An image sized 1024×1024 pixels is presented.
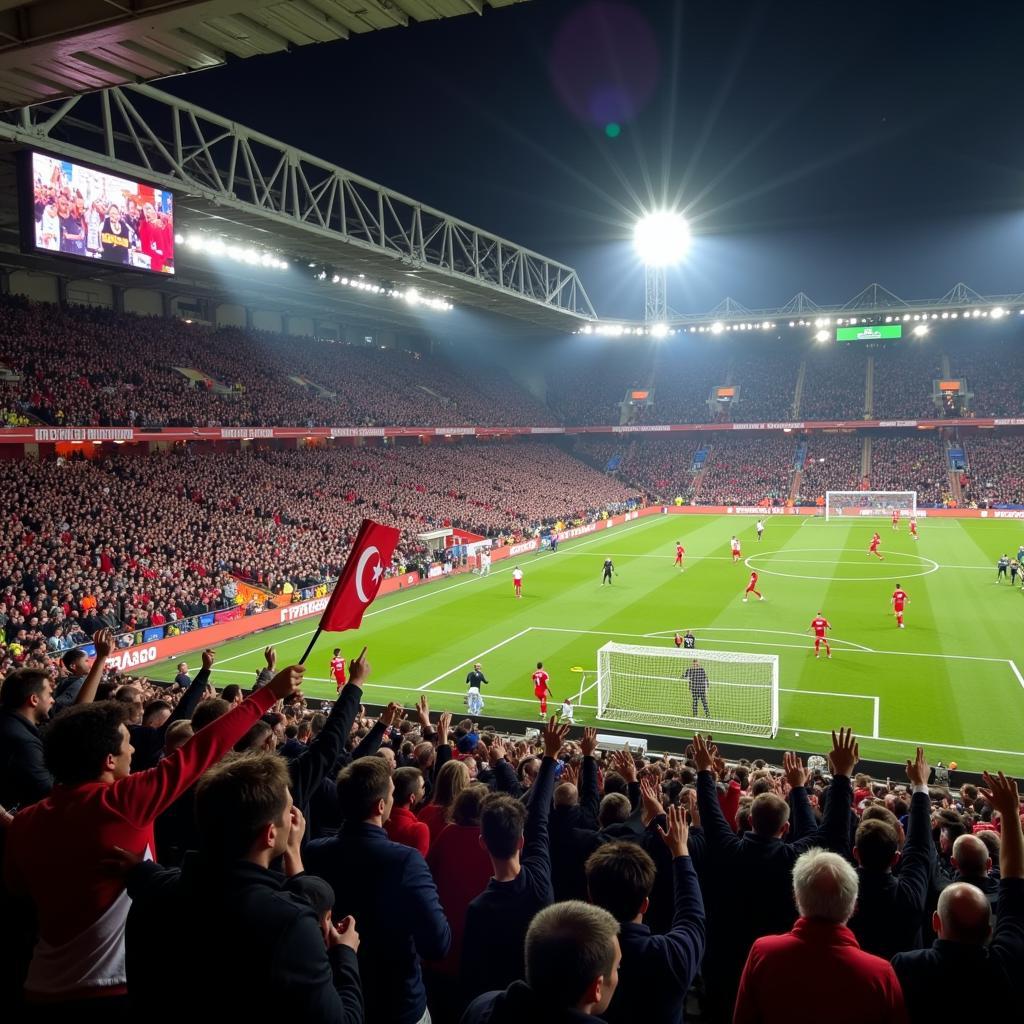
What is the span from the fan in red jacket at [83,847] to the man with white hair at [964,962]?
3.27 metres

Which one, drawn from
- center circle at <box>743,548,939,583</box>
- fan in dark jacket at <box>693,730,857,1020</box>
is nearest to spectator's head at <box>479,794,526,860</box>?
fan in dark jacket at <box>693,730,857,1020</box>

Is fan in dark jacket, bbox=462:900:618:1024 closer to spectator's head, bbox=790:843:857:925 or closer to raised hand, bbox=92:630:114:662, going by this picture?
spectator's head, bbox=790:843:857:925

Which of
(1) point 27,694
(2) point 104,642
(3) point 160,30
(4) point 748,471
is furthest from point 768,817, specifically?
(4) point 748,471

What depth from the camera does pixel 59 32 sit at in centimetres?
625

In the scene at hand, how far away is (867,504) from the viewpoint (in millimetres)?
63031

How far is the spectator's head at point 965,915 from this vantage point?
333 centimetres

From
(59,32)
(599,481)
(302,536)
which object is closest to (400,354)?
(599,481)

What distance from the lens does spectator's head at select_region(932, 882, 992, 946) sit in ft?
10.9

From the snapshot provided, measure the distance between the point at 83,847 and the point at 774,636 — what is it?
2664cm

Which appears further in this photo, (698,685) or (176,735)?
(698,685)

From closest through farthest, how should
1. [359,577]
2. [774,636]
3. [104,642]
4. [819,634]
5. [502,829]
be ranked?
[502,829] < [104,642] < [359,577] < [819,634] < [774,636]

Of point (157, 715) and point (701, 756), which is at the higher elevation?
point (701, 756)

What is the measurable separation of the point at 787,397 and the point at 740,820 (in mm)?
75428

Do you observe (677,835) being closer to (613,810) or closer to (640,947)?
(640,947)
